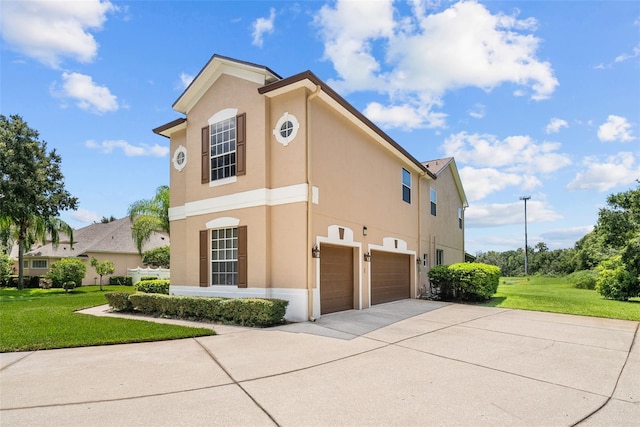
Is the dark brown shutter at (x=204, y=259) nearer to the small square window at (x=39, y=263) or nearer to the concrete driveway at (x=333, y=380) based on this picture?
the concrete driveway at (x=333, y=380)

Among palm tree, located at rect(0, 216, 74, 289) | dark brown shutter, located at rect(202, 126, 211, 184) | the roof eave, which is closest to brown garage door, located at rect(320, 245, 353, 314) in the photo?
the roof eave

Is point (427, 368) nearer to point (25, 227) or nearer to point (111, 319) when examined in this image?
point (111, 319)

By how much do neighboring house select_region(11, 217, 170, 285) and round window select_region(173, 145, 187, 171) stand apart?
20411 millimetres

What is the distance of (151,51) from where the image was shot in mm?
11344

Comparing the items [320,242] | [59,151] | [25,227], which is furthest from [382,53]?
[25,227]

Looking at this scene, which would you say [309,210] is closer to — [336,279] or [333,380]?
[336,279]

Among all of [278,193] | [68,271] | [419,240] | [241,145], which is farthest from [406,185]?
[68,271]

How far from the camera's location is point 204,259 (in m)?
11.9

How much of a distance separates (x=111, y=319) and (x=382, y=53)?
38.9 ft

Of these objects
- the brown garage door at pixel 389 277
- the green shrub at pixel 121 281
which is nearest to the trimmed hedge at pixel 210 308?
the brown garage door at pixel 389 277

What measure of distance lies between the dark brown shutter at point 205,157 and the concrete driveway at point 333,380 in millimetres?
5384

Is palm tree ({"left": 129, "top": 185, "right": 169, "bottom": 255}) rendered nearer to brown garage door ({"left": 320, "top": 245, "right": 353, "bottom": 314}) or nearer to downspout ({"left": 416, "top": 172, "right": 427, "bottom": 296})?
downspout ({"left": 416, "top": 172, "right": 427, "bottom": 296})

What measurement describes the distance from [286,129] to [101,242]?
27.3 meters

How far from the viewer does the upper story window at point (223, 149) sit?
11.6 m
